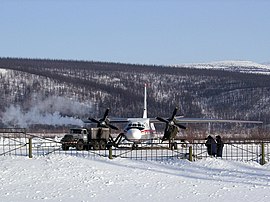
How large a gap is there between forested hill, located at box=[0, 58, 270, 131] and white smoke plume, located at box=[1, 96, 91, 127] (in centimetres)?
34

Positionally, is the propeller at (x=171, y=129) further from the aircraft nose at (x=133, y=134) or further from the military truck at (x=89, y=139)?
the military truck at (x=89, y=139)

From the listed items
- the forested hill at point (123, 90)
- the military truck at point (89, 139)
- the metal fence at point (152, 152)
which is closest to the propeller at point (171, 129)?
the metal fence at point (152, 152)

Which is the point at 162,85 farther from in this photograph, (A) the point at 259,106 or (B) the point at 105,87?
(A) the point at 259,106

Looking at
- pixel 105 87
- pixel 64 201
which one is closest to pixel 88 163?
pixel 64 201

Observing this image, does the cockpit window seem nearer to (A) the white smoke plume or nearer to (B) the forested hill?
(A) the white smoke plume

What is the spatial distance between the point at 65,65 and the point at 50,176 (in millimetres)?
150607

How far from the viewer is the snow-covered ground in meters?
18.2

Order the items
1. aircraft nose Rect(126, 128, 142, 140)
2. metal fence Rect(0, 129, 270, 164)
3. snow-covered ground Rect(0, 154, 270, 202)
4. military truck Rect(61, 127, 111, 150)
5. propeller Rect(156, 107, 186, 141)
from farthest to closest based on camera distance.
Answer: aircraft nose Rect(126, 128, 142, 140), propeller Rect(156, 107, 186, 141), military truck Rect(61, 127, 111, 150), metal fence Rect(0, 129, 270, 164), snow-covered ground Rect(0, 154, 270, 202)

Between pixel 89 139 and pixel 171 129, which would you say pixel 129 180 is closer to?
pixel 89 139

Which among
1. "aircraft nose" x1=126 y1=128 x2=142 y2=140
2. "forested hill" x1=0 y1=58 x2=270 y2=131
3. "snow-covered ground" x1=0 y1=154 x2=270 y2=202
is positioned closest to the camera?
"snow-covered ground" x1=0 y1=154 x2=270 y2=202

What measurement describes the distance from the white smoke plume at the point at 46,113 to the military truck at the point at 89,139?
28.0 meters

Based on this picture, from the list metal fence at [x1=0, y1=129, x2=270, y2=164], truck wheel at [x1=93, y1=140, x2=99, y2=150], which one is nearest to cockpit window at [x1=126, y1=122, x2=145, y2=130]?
metal fence at [x1=0, y1=129, x2=270, y2=164]

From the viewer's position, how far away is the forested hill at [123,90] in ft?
418

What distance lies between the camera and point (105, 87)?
150m
